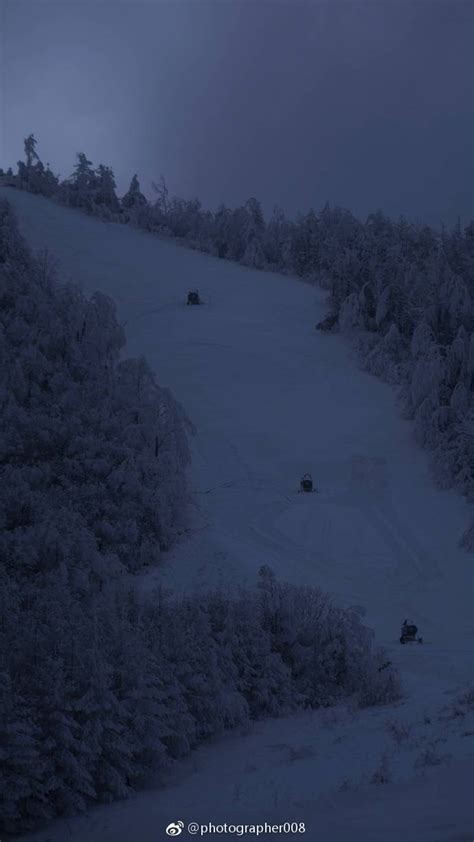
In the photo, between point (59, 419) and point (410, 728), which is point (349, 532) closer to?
point (59, 419)

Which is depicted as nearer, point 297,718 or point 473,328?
point 297,718

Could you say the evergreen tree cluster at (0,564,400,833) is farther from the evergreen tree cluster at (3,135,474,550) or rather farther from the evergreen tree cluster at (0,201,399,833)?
Result: the evergreen tree cluster at (3,135,474,550)

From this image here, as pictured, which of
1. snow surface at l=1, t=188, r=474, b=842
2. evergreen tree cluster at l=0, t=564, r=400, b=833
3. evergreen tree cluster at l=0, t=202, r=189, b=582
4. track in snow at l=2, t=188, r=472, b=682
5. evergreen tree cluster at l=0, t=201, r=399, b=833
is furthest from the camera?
track in snow at l=2, t=188, r=472, b=682

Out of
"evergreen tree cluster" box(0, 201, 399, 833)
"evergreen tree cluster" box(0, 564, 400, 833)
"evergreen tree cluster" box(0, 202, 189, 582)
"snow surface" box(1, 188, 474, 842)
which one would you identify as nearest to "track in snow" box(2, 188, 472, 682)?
"snow surface" box(1, 188, 474, 842)

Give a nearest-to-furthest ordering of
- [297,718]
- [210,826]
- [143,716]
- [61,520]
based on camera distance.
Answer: [210,826], [143,716], [297,718], [61,520]

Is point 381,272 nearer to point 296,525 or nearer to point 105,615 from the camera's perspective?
point 296,525

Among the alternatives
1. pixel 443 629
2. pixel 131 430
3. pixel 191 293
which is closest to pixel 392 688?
pixel 443 629

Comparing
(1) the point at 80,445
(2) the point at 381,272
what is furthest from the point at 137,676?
(2) the point at 381,272
